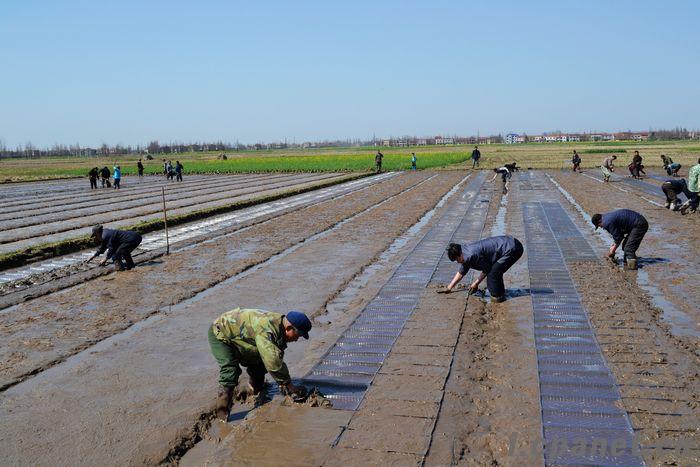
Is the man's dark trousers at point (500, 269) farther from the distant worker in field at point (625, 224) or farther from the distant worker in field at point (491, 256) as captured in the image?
the distant worker in field at point (625, 224)

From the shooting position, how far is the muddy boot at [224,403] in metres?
4.88

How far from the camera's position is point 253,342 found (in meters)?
4.76

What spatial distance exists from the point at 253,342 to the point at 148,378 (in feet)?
5.41

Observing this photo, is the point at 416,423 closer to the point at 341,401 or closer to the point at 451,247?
the point at 341,401

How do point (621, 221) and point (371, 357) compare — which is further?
point (621, 221)

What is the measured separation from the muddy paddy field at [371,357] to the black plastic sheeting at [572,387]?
21mm

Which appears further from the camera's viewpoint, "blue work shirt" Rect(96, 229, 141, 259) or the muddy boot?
"blue work shirt" Rect(96, 229, 141, 259)

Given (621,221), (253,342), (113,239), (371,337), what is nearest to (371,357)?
(371,337)

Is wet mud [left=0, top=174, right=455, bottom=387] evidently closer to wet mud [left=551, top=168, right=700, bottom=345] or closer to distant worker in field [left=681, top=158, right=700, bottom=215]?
wet mud [left=551, top=168, right=700, bottom=345]

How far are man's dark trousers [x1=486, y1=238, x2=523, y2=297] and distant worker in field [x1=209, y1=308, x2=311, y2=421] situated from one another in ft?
12.1

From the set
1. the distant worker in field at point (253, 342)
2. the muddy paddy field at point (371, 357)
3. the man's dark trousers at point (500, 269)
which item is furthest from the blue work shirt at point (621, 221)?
the distant worker in field at point (253, 342)

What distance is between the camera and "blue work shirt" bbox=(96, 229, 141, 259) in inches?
396

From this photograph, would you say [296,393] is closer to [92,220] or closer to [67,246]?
[67,246]

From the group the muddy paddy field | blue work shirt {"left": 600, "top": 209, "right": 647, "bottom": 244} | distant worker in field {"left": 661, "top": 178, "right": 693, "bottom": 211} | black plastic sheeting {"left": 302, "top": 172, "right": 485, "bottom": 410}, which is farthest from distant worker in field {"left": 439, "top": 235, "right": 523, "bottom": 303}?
distant worker in field {"left": 661, "top": 178, "right": 693, "bottom": 211}
